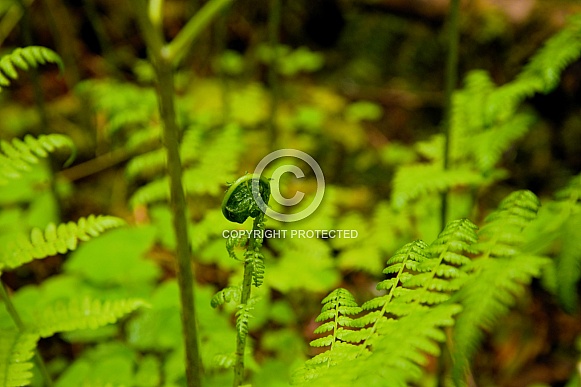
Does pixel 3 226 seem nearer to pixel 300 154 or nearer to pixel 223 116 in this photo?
pixel 223 116

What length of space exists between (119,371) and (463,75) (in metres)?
2.84

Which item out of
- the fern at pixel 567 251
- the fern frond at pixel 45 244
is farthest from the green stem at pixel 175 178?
the fern at pixel 567 251

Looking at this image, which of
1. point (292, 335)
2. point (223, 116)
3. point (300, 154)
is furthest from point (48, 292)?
point (300, 154)

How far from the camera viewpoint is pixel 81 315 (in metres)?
1.24

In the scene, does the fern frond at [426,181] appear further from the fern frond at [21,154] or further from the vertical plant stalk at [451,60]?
the fern frond at [21,154]

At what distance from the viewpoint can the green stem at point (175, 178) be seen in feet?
2.99

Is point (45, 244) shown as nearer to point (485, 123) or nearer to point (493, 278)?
point (493, 278)

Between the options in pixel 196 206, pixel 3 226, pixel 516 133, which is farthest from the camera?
pixel 196 206

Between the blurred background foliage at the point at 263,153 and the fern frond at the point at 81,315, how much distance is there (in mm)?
156

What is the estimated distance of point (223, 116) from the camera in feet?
9.68

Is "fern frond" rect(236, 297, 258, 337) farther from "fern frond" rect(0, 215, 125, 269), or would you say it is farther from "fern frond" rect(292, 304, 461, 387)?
"fern frond" rect(0, 215, 125, 269)

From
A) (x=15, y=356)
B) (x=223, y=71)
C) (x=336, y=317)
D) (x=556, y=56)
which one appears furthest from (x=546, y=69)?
(x=223, y=71)

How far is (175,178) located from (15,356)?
537 mm

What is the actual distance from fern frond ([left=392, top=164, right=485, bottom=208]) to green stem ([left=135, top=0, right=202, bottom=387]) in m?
0.82
